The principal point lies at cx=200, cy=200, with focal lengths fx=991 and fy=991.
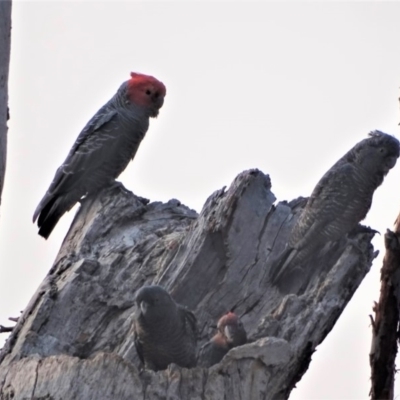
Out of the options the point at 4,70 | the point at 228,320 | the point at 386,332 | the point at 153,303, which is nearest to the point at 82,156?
the point at 153,303

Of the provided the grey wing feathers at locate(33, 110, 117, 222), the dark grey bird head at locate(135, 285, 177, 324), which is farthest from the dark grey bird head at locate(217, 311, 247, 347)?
the grey wing feathers at locate(33, 110, 117, 222)

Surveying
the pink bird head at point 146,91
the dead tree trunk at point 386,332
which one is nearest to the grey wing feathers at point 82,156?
the pink bird head at point 146,91

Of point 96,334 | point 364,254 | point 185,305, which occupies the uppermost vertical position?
point 364,254

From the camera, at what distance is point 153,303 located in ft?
25.5

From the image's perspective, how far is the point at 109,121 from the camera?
34.7 feet

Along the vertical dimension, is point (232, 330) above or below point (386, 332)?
below

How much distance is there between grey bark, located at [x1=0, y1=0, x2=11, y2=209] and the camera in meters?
6.79

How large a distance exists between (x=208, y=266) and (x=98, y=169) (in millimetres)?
2260

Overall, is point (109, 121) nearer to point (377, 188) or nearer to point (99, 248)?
point (99, 248)

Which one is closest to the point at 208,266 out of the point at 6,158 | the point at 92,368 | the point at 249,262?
the point at 249,262

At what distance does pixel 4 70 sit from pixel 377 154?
3877mm

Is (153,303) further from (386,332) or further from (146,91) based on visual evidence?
(146,91)

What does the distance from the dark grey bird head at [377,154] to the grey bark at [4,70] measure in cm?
374

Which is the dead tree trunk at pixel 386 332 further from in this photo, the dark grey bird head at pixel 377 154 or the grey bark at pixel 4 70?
the grey bark at pixel 4 70
